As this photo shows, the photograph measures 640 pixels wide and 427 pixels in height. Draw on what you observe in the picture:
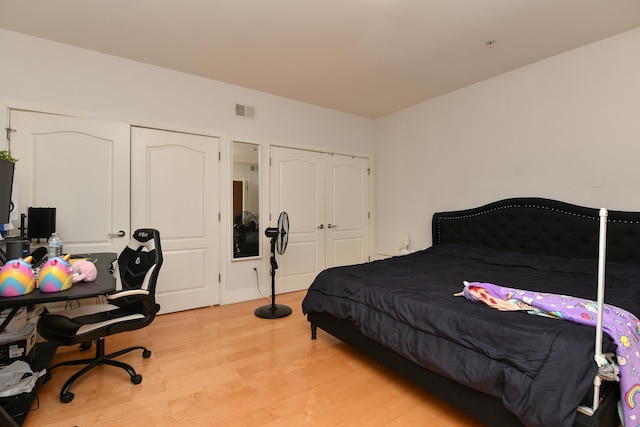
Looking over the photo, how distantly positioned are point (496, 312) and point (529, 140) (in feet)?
8.25

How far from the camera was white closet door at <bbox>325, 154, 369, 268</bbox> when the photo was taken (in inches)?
189

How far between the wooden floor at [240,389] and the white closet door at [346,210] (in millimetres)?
2092

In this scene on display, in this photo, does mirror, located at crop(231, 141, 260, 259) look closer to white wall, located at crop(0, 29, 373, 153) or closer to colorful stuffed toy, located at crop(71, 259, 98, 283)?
white wall, located at crop(0, 29, 373, 153)

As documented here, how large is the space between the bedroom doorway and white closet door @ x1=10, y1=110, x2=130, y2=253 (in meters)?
1.79

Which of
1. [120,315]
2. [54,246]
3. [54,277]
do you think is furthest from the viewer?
[54,246]

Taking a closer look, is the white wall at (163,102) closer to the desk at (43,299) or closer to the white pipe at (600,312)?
the desk at (43,299)

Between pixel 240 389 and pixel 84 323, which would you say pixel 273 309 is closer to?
pixel 240 389

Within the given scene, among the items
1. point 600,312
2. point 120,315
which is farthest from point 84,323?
point 600,312

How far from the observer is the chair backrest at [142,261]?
217 cm

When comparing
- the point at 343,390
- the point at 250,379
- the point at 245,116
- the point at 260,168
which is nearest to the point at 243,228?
the point at 260,168

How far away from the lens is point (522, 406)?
1.31 m

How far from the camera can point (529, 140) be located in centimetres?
333

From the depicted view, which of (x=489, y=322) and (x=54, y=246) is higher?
(x=54, y=246)

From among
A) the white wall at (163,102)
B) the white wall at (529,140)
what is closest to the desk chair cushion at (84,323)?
the white wall at (163,102)
